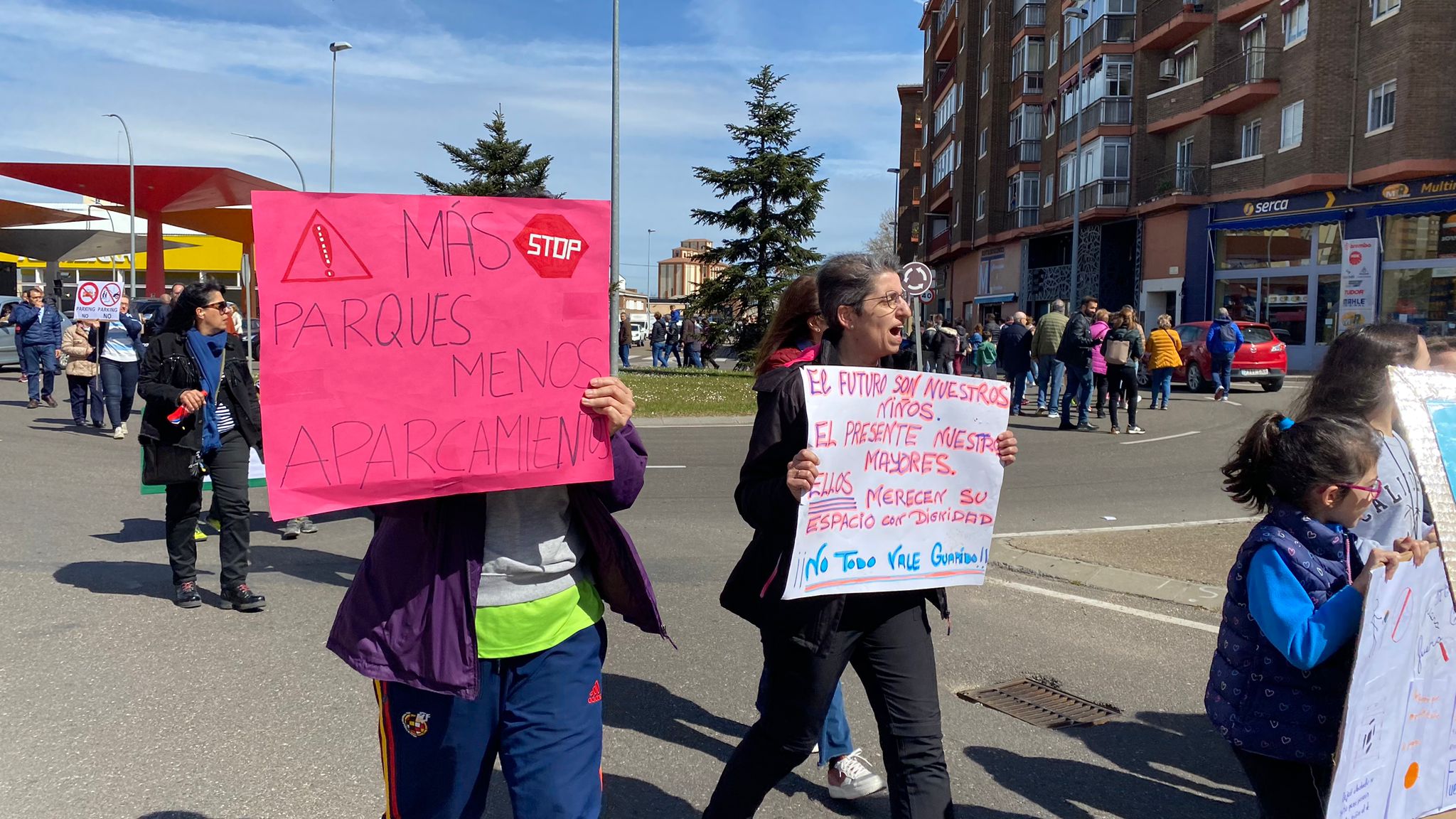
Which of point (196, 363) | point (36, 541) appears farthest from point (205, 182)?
point (196, 363)

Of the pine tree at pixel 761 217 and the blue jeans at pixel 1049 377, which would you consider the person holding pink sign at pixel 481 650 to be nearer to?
the blue jeans at pixel 1049 377

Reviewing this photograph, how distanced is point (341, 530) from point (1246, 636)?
23.1 ft

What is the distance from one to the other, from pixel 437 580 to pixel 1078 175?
3710cm

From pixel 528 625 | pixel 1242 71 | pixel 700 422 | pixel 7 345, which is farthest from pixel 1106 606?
pixel 1242 71

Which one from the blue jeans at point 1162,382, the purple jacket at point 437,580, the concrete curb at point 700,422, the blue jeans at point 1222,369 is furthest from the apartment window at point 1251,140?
the purple jacket at point 437,580

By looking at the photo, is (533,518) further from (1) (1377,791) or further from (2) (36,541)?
(2) (36,541)

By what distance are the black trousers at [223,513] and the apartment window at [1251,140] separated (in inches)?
1300

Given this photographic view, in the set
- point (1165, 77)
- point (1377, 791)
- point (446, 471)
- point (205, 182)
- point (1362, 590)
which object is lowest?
point (1377, 791)

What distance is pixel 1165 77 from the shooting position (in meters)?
38.2

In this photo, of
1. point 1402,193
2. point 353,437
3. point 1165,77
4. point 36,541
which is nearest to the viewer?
point 353,437

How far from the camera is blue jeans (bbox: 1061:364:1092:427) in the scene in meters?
16.0

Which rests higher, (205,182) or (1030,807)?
(205,182)

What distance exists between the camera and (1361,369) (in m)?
3.35

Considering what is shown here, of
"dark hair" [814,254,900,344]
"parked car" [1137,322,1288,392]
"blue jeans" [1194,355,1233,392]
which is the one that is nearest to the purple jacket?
"dark hair" [814,254,900,344]
